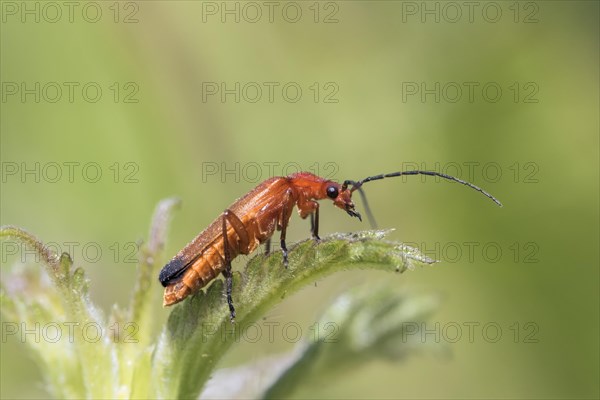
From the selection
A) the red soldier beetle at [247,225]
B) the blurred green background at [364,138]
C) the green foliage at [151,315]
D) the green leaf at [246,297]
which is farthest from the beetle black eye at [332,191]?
the blurred green background at [364,138]

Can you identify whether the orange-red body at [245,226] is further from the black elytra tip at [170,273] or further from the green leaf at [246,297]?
the green leaf at [246,297]

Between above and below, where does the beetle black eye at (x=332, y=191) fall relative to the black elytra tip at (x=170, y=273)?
above

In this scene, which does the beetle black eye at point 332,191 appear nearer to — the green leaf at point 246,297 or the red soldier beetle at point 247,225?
the red soldier beetle at point 247,225

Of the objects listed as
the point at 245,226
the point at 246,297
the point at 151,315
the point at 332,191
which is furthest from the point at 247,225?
the point at 246,297

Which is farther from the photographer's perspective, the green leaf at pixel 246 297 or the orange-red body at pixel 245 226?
the orange-red body at pixel 245 226

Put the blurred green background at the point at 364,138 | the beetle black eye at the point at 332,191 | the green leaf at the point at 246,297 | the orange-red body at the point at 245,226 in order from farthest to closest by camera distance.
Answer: the blurred green background at the point at 364,138, the beetle black eye at the point at 332,191, the orange-red body at the point at 245,226, the green leaf at the point at 246,297

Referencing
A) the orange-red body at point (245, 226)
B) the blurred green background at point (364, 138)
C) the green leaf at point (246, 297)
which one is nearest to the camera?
the green leaf at point (246, 297)

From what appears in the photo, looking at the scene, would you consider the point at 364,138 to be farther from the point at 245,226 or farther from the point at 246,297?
the point at 246,297
